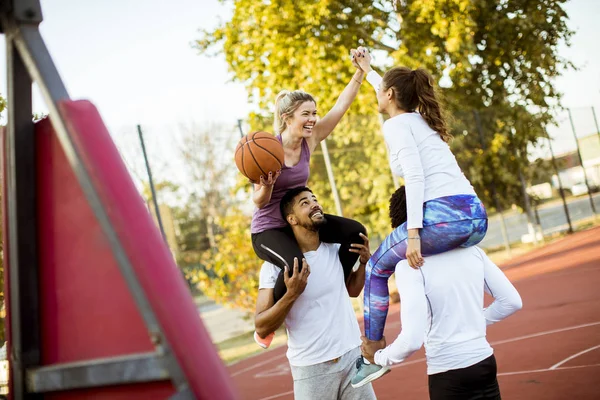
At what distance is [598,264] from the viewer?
37.9 feet

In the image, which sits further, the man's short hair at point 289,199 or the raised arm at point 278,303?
the man's short hair at point 289,199

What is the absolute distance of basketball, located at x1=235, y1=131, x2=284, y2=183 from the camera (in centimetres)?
353

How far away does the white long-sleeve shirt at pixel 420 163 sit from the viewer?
3.07 metres

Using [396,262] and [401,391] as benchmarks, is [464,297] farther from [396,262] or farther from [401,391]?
[401,391]

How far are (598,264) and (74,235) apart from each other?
11364 millimetres

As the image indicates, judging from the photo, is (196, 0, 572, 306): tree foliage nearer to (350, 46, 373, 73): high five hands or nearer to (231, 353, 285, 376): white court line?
(231, 353, 285, 376): white court line

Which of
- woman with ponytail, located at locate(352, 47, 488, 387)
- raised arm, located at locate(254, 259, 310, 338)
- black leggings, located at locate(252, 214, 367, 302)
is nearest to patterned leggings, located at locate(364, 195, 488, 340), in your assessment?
woman with ponytail, located at locate(352, 47, 488, 387)

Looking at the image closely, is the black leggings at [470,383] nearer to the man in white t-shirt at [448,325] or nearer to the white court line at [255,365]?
the man in white t-shirt at [448,325]

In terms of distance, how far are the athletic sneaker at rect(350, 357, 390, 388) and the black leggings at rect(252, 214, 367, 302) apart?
542mm

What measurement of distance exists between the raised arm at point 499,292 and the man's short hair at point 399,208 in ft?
1.27

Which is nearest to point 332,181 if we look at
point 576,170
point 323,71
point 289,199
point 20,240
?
point 323,71

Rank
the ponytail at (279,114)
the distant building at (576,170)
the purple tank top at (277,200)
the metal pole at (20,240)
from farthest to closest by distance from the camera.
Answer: the distant building at (576,170) → the ponytail at (279,114) → the purple tank top at (277,200) → the metal pole at (20,240)

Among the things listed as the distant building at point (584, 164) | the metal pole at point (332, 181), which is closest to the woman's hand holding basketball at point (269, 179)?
the metal pole at point (332, 181)

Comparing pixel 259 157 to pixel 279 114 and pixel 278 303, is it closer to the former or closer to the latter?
pixel 279 114
